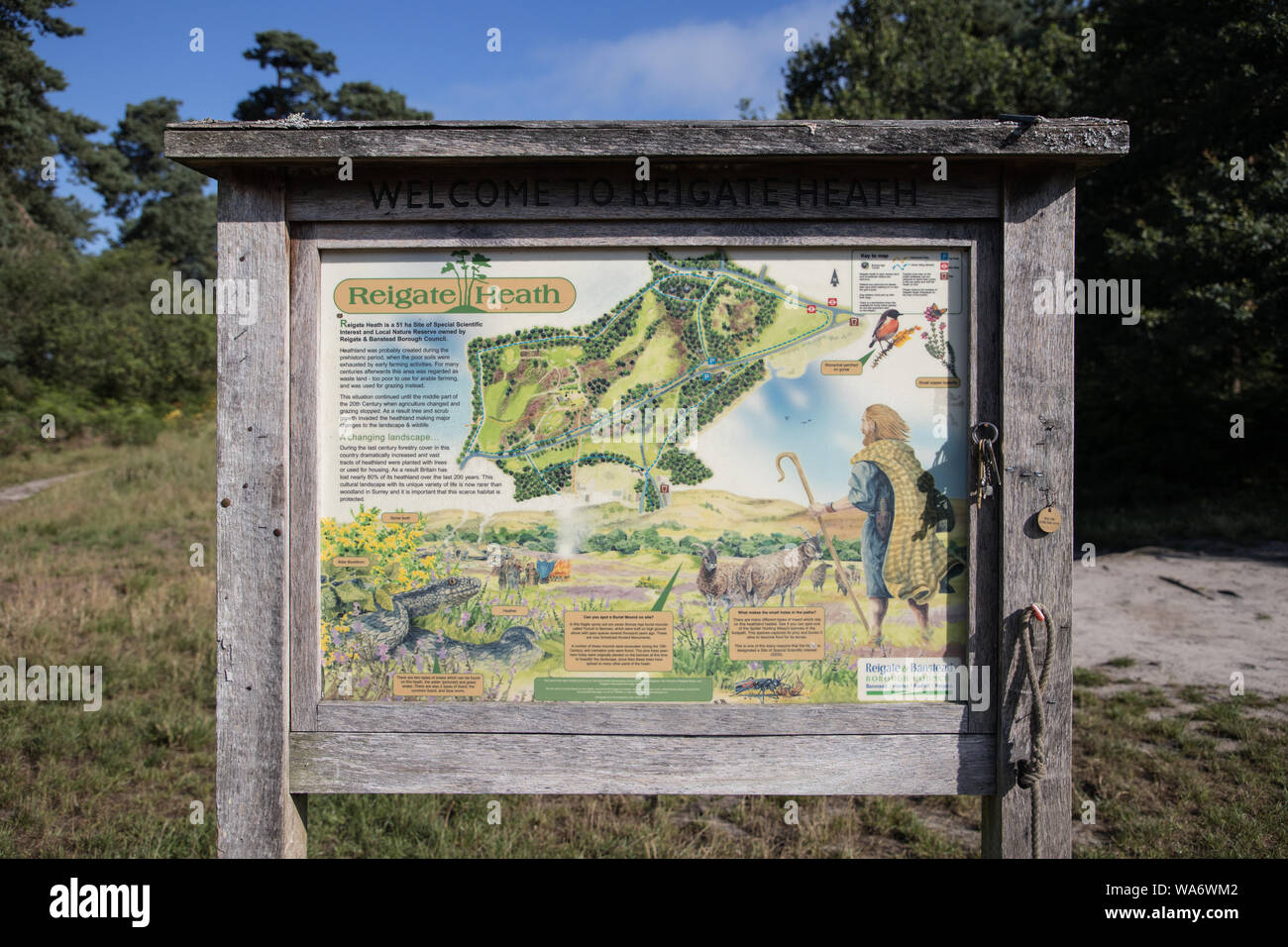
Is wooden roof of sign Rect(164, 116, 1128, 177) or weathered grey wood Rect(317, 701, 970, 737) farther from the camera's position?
weathered grey wood Rect(317, 701, 970, 737)

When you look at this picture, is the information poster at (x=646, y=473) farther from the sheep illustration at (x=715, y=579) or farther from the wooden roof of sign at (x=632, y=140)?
the wooden roof of sign at (x=632, y=140)

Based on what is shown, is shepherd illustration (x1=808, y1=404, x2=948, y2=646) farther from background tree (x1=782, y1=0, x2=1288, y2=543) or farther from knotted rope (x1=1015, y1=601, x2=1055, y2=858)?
background tree (x1=782, y1=0, x2=1288, y2=543)

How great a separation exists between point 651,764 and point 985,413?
152 cm

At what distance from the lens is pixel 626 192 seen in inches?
108

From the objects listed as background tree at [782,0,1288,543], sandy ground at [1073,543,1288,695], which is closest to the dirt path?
sandy ground at [1073,543,1288,695]

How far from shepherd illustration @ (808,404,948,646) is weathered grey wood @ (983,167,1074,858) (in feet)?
0.80

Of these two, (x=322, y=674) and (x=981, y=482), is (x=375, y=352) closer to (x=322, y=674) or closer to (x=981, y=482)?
(x=322, y=674)

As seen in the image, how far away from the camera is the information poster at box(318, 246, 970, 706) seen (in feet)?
9.08

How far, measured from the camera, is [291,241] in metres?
2.78

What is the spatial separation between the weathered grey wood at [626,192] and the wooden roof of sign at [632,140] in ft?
0.38

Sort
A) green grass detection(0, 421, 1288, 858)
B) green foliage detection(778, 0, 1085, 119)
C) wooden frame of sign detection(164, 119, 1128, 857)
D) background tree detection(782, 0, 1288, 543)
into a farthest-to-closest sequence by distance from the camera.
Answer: green foliage detection(778, 0, 1085, 119), background tree detection(782, 0, 1288, 543), green grass detection(0, 421, 1288, 858), wooden frame of sign detection(164, 119, 1128, 857)

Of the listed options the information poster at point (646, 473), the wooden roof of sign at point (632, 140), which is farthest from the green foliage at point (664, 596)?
the wooden roof of sign at point (632, 140)

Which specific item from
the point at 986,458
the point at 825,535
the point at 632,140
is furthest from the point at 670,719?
the point at 632,140

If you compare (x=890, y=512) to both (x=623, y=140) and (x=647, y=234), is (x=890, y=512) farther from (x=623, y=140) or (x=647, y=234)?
(x=623, y=140)
